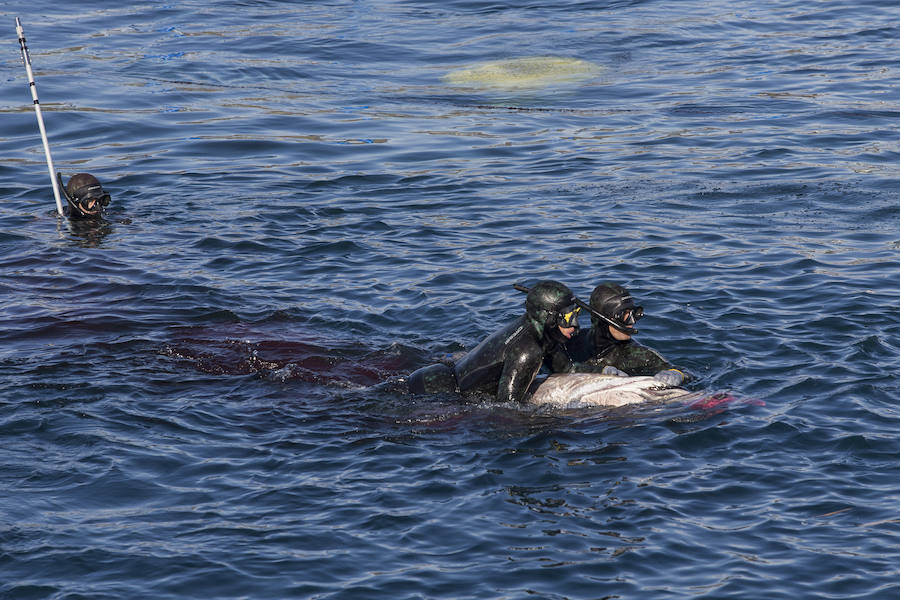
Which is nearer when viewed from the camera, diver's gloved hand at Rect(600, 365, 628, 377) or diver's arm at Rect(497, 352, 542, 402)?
diver's arm at Rect(497, 352, 542, 402)

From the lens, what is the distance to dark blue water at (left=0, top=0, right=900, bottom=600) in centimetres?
767

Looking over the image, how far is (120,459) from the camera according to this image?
9000 millimetres

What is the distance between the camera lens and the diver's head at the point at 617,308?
10.0 meters

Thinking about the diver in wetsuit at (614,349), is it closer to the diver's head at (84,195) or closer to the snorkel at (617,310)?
the snorkel at (617,310)

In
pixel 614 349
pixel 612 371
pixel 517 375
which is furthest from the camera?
pixel 614 349

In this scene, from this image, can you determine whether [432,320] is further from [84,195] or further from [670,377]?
[84,195]

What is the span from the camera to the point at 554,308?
9.55m

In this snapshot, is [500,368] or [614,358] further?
[614,358]

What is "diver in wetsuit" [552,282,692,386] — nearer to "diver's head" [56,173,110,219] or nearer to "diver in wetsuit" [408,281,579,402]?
"diver in wetsuit" [408,281,579,402]

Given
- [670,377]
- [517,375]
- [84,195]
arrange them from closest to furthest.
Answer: [517,375], [670,377], [84,195]

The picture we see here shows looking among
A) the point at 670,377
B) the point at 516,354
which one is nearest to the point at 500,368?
the point at 516,354

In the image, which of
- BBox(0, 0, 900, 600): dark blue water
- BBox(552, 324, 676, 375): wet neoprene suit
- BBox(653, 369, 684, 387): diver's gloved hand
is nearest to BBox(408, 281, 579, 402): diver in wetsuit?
BBox(0, 0, 900, 600): dark blue water

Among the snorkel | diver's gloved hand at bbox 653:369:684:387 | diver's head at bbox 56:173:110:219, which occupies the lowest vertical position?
diver's gloved hand at bbox 653:369:684:387

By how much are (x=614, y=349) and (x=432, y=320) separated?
255 centimetres
